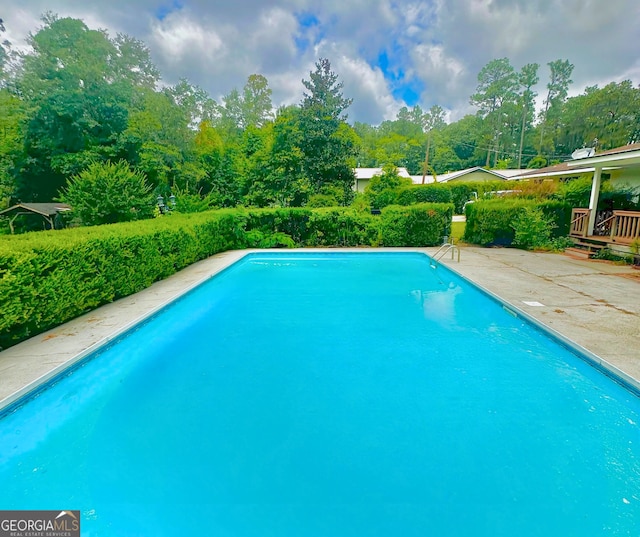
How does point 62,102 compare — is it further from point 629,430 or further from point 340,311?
point 629,430

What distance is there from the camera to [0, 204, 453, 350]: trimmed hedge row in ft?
15.5

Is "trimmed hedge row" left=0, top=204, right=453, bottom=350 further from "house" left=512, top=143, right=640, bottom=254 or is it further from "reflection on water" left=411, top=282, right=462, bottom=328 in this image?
"reflection on water" left=411, top=282, right=462, bottom=328

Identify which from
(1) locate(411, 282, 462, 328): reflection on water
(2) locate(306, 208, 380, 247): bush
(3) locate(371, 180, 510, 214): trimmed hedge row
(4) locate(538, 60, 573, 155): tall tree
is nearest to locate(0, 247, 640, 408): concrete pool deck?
(1) locate(411, 282, 462, 328): reflection on water

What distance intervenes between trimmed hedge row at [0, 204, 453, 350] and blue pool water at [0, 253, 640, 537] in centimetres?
128

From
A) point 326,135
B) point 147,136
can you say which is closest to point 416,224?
point 326,135

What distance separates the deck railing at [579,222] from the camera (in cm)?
1235

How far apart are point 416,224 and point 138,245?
1037 centimetres

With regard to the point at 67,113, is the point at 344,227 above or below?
below

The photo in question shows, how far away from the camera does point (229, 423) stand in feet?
11.4

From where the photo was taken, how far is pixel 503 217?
13.4 m

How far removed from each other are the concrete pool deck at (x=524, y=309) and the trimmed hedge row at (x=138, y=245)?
32 centimetres

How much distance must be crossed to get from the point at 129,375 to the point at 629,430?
5.60 metres

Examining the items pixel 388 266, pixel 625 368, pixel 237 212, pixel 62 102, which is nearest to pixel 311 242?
pixel 237 212

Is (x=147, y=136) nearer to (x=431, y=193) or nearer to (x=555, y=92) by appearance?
(x=431, y=193)
